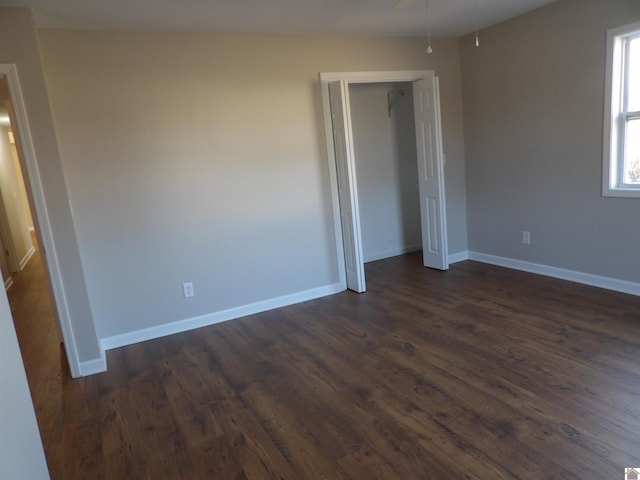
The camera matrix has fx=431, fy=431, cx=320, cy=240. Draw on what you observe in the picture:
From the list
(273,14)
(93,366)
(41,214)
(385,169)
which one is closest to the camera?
(41,214)

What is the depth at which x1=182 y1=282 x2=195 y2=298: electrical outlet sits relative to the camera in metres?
3.75

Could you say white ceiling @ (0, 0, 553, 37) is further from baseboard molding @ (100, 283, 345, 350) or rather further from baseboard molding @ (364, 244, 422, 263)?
baseboard molding @ (364, 244, 422, 263)

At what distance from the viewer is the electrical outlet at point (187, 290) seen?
3754 millimetres

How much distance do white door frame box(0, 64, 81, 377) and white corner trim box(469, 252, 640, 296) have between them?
4203 mm

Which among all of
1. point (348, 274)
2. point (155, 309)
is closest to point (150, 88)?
point (155, 309)

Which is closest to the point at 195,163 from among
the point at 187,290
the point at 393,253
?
the point at 187,290

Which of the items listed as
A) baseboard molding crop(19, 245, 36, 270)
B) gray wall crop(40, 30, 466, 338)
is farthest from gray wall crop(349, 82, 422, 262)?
baseboard molding crop(19, 245, 36, 270)

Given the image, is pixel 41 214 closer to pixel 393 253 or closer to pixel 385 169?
pixel 385 169

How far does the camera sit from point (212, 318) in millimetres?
Answer: 3889

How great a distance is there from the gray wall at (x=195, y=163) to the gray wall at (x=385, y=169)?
1001 mm

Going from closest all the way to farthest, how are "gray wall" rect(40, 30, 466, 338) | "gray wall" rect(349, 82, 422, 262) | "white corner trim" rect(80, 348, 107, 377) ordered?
"white corner trim" rect(80, 348, 107, 377)
"gray wall" rect(40, 30, 466, 338)
"gray wall" rect(349, 82, 422, 262)

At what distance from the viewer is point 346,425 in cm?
226

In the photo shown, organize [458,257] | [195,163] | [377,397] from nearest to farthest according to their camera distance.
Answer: [377,397] → [195,163] → [458,257]

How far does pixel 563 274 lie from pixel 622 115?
1.51 metres
